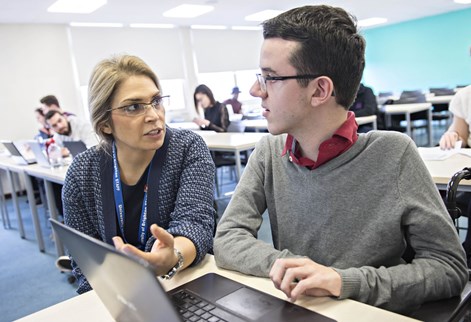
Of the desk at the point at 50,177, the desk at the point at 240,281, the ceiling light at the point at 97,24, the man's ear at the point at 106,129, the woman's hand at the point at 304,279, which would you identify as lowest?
the desk at the point at 50,177

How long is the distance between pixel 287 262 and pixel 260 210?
1.19 ft

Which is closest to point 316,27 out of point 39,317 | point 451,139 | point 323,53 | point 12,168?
point 323,53

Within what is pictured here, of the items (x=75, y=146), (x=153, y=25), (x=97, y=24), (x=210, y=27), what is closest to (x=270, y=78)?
(x=75, y=146)

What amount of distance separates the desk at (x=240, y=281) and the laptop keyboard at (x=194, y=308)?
52mm

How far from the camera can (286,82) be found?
3.51 feet

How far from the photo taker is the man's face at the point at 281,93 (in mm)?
1062

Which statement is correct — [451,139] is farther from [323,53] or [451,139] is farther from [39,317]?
[39,317]

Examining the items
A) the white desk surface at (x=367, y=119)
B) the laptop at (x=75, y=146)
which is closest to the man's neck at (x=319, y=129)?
the laptop at (x=75, y=146)

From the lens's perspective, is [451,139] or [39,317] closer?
[39,317]

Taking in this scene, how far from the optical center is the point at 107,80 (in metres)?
1.36

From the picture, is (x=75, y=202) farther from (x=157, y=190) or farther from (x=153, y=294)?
(x=153, y=294)

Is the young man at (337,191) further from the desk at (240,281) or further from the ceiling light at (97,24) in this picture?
the ceiling light at (97,24)

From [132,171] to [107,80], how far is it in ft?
1.05

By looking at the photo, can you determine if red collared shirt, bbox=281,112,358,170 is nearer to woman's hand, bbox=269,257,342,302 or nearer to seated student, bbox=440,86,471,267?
woman's hand, bbox=269,257,342,302
